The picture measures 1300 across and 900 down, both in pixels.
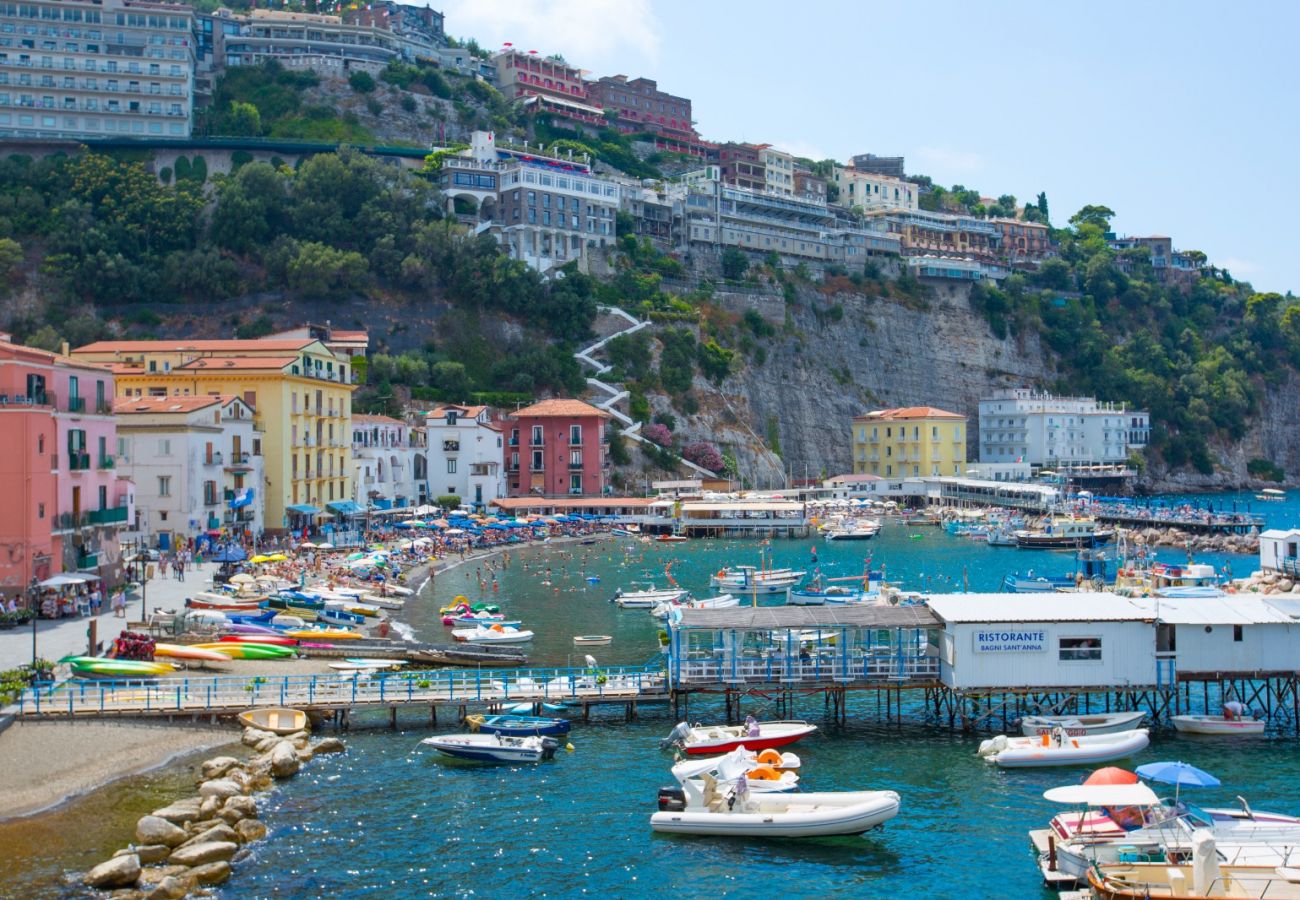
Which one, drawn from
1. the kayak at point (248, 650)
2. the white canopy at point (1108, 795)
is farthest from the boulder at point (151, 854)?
the kayak at point (248, 650)

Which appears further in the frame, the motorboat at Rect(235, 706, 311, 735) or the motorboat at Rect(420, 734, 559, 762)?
the motorboat at Rect(235, 706, 311, 735)

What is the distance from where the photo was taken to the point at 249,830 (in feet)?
80.7

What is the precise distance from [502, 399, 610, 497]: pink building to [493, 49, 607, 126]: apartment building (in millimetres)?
56389

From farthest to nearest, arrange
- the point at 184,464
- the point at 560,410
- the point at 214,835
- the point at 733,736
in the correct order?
1. the point at 560,410
2. the point at 184,464
3. the point at 733,736
4. the point at 214,835

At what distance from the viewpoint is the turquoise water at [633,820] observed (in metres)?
23.1

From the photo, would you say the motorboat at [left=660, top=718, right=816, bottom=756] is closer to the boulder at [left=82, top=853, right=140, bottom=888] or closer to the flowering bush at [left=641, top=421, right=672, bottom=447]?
the boulder at [left=82, top=853, right=140, bottom=888]

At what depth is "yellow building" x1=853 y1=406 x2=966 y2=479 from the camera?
123812 mm

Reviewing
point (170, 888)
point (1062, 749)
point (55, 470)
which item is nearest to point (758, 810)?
point (1062, 749)

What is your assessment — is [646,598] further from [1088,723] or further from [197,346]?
[197,346]

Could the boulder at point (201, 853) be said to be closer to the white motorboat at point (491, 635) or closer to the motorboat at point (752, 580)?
the white motorboat at point (491, 635)

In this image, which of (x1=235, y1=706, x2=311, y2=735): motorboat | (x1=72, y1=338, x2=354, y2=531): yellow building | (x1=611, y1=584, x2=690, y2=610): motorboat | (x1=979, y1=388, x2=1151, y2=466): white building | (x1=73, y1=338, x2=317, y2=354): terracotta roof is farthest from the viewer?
(x1=979, y1=388, x2=1151, y2=466): white building

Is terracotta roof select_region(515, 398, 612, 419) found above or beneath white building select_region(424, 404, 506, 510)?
above

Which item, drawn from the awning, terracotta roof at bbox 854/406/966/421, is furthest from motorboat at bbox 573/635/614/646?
terracotta roof at bbox 854/406/966/421

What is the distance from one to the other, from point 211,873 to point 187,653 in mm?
18263
